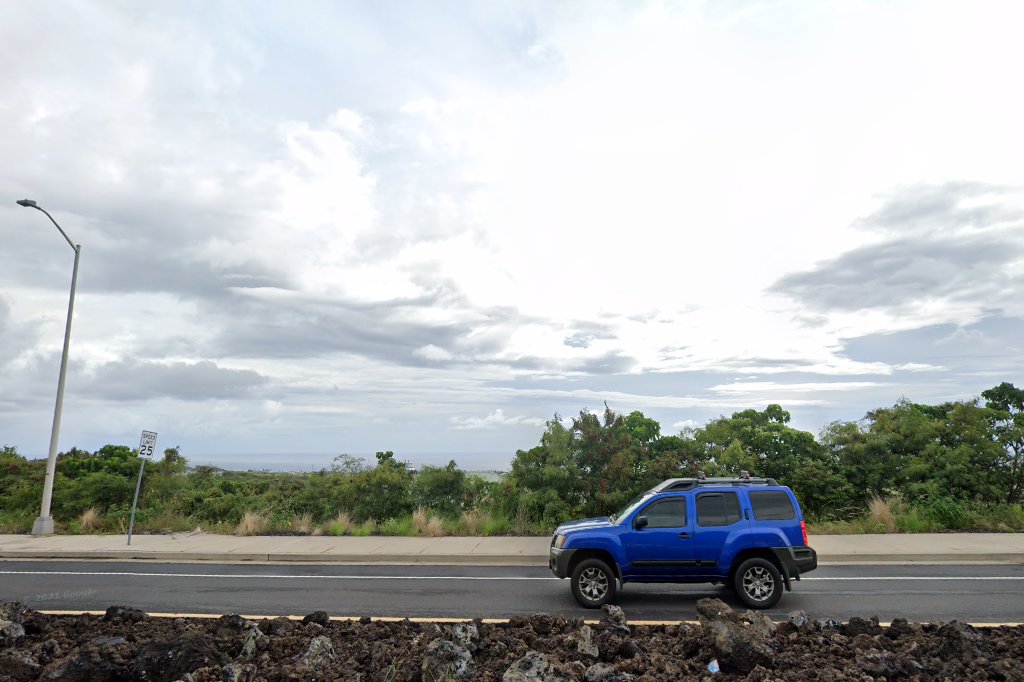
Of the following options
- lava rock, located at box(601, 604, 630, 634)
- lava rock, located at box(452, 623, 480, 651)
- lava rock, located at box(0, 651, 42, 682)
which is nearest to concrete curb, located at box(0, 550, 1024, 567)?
lava rock, located at box(601, 604, 630, 634)

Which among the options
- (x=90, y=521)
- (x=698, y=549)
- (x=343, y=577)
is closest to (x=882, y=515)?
(x=698, y=549)

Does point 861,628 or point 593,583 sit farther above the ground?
point 861,628

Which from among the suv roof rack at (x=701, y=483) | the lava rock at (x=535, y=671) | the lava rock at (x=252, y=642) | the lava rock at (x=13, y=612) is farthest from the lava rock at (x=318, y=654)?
the suv roof rack at (x=701, y=483)

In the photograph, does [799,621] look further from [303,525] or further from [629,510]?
[303,525]

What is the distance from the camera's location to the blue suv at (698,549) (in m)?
9.61

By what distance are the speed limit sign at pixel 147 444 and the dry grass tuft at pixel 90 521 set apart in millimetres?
4833

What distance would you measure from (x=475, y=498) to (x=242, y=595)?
30.3ft

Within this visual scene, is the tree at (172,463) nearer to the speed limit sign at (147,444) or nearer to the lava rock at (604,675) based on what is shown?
the speed limit sign at (147,444)

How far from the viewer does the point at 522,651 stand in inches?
226

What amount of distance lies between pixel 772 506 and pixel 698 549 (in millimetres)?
1314

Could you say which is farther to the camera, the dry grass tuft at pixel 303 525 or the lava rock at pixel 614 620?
the dry grass tuft at pixel 303 525

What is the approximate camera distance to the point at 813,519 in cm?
1806

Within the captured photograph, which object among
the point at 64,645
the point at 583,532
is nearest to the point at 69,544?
the point at 64,645

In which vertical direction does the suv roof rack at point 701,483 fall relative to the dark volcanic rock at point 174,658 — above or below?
above
